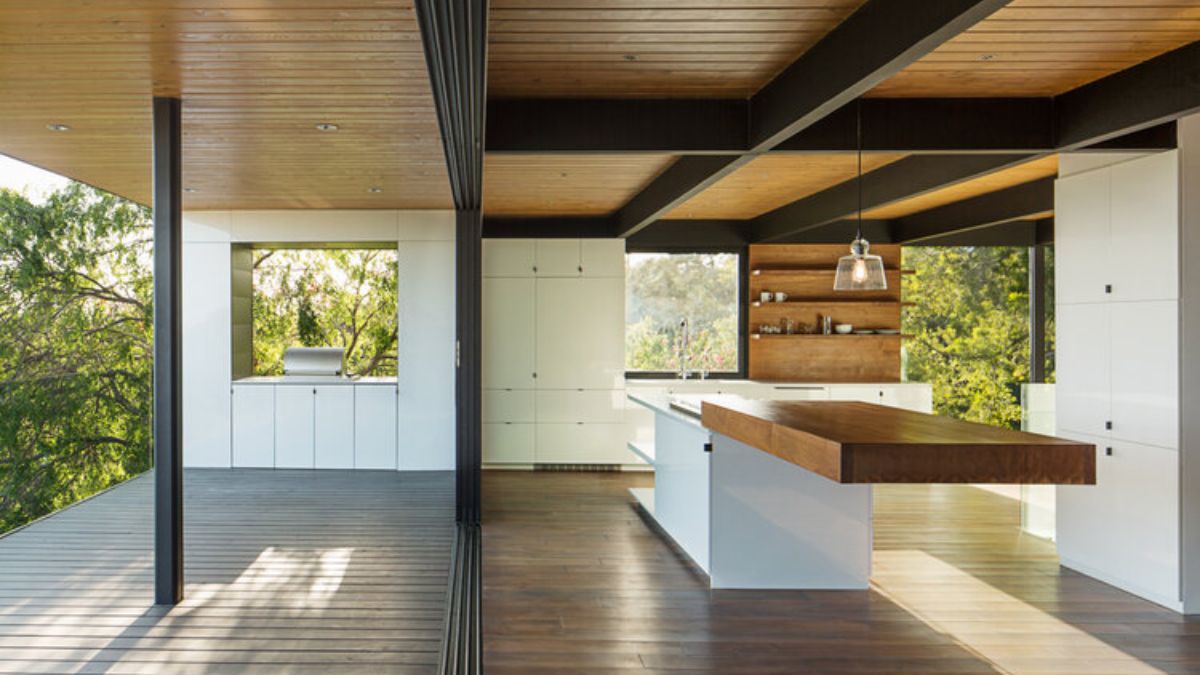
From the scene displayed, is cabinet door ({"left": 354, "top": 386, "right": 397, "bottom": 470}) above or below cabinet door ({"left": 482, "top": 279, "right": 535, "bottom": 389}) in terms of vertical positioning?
below

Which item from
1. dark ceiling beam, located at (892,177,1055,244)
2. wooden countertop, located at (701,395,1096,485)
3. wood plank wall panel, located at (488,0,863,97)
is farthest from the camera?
dark ceiling beam, located at (892,177,1055,244)

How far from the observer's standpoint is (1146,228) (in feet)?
13.5

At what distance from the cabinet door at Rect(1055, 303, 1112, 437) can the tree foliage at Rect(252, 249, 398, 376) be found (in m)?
7.30

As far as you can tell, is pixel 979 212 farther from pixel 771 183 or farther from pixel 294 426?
pixel 294 426

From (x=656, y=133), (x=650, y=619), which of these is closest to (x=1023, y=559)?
(x=650, y=619)

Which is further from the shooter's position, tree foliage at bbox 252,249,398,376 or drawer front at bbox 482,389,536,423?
tree foliage at bbox 252,249,398,376

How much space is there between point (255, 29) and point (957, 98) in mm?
3144

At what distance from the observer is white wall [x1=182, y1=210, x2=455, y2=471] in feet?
24.0

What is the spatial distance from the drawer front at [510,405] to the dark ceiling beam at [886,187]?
286 centimetres

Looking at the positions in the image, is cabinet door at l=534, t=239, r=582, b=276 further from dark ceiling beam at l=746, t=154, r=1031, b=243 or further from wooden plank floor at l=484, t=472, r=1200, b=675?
wooden plank floor at l=484, t=472, r=1200, b=675

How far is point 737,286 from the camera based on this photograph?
843cm

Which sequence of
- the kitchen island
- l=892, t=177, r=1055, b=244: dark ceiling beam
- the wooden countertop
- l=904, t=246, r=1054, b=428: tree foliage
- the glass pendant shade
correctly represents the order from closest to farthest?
the wooden countertop, the kitchen island, the glass pendant shade, l=892, t=177, r=1055, b=244: dark ceiling beam, l=904, t=246, r=1054, b=428: tree foliage

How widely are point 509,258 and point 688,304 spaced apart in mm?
1942

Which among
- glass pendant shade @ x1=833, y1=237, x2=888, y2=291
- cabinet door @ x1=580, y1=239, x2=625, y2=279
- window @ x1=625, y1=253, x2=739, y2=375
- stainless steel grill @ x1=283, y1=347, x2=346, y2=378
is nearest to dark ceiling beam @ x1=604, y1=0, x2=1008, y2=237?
glass pendant shade @ x1=833, y1=237, x2=888, y2=291
